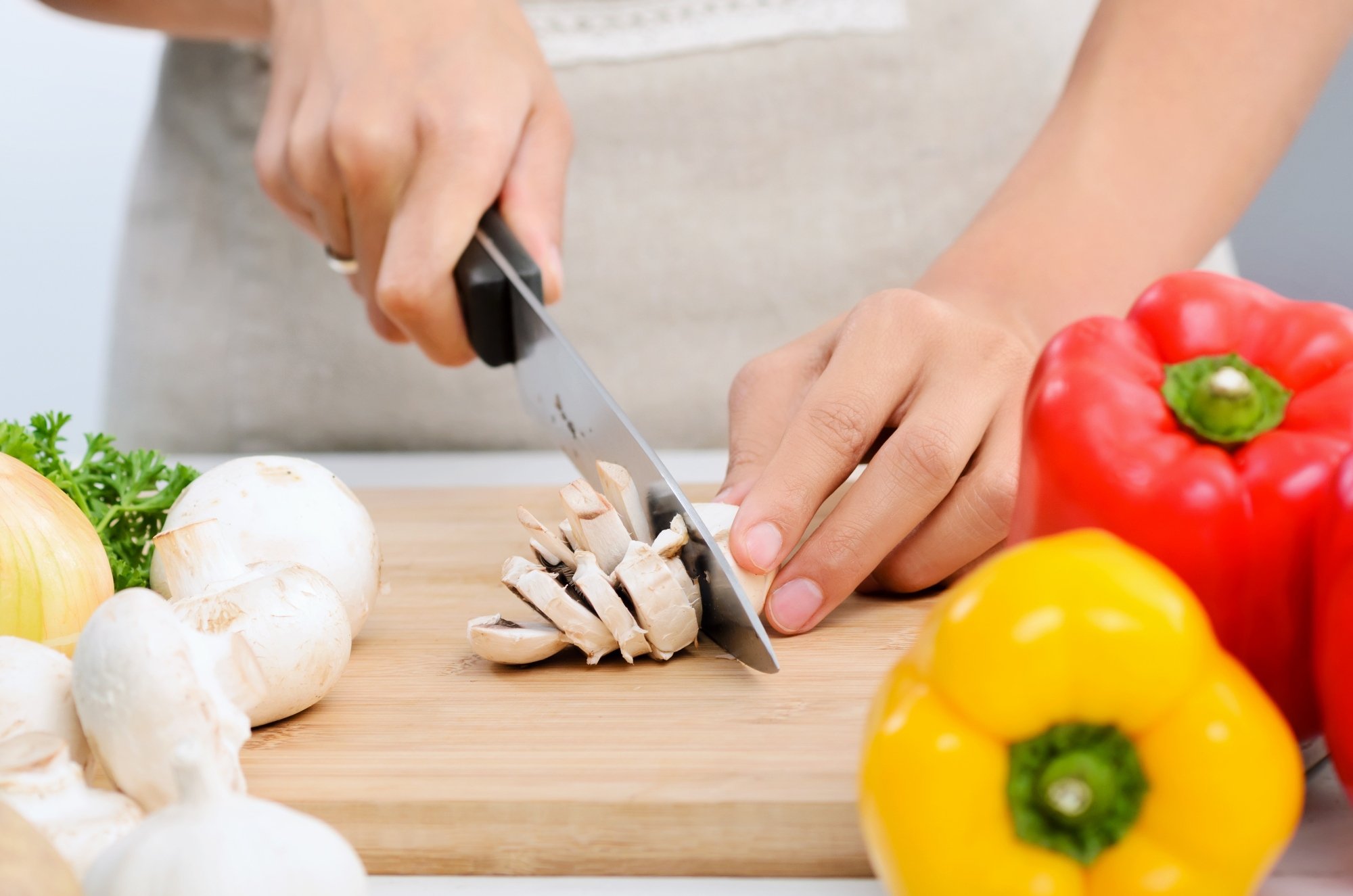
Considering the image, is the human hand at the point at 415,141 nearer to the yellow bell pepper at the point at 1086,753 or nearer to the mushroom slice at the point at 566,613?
the mushroom slice at the point at 566,613

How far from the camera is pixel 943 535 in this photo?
41.1 inches

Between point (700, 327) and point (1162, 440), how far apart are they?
58.1 inches

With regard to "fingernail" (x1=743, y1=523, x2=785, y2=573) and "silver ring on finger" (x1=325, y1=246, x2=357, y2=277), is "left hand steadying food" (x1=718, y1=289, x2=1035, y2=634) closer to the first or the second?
"fingernail" (x1=743, y1=523, x2=785, y2=573)

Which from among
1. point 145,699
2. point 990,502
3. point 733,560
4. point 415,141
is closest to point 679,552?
point 733,560

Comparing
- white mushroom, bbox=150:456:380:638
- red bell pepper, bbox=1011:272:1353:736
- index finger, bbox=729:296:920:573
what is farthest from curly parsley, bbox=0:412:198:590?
red bell pepper, bbox=1011:272:1353:736

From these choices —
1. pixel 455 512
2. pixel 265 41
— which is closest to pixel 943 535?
pixel 455 512

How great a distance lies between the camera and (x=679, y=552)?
0.98 metres

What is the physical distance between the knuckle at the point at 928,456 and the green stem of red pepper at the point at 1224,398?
357 millimetres

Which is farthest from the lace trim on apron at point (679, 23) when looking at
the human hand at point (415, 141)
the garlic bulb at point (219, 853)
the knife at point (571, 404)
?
the garlic bulb at point (219, 853)

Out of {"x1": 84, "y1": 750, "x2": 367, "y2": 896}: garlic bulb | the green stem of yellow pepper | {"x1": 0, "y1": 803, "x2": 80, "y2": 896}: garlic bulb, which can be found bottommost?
{"x1": 84, "y1": 750, "x2": 367, "y2": 896}: garlic bulb

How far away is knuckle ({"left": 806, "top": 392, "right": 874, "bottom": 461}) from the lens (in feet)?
A: 3.39

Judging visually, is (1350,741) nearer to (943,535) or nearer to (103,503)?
(943,535)

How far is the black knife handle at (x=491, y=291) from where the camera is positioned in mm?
1313

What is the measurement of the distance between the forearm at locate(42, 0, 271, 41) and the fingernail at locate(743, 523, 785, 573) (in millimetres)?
1132
